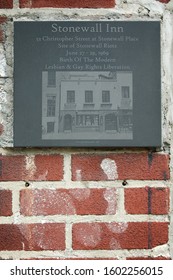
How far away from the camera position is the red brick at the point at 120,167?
1569mm

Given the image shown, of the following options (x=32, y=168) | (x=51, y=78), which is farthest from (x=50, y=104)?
(x=32, y=168)

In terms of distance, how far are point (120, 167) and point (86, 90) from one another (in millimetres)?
215

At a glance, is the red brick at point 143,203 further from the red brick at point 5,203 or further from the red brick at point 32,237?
the red brick at point 5,203

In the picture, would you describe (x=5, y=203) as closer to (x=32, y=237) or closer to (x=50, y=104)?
(x=32, y=237)

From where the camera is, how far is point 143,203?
5.13ft

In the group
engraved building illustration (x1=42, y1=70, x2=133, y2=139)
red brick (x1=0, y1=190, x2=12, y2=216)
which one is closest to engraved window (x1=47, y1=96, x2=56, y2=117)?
engraved building illustration (x1=42, y1=70, x2=133, y2=139)

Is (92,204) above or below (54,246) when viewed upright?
above

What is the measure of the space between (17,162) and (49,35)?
34cm

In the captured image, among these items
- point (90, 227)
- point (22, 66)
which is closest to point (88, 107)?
point (22, 66)

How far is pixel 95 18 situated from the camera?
1.59m

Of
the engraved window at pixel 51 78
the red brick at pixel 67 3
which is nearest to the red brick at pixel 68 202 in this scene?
the engraved window at pixel 51 78

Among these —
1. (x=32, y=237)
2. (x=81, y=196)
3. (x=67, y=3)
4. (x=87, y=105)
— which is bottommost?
(x=32, y=237)

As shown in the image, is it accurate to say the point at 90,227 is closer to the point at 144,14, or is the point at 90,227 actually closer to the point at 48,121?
the point at 48,121

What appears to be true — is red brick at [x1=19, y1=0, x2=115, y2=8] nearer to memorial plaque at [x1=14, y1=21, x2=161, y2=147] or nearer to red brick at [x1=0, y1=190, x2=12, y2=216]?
memorial plaque at [x1=14, y1=21, x2=161, y2=147]
